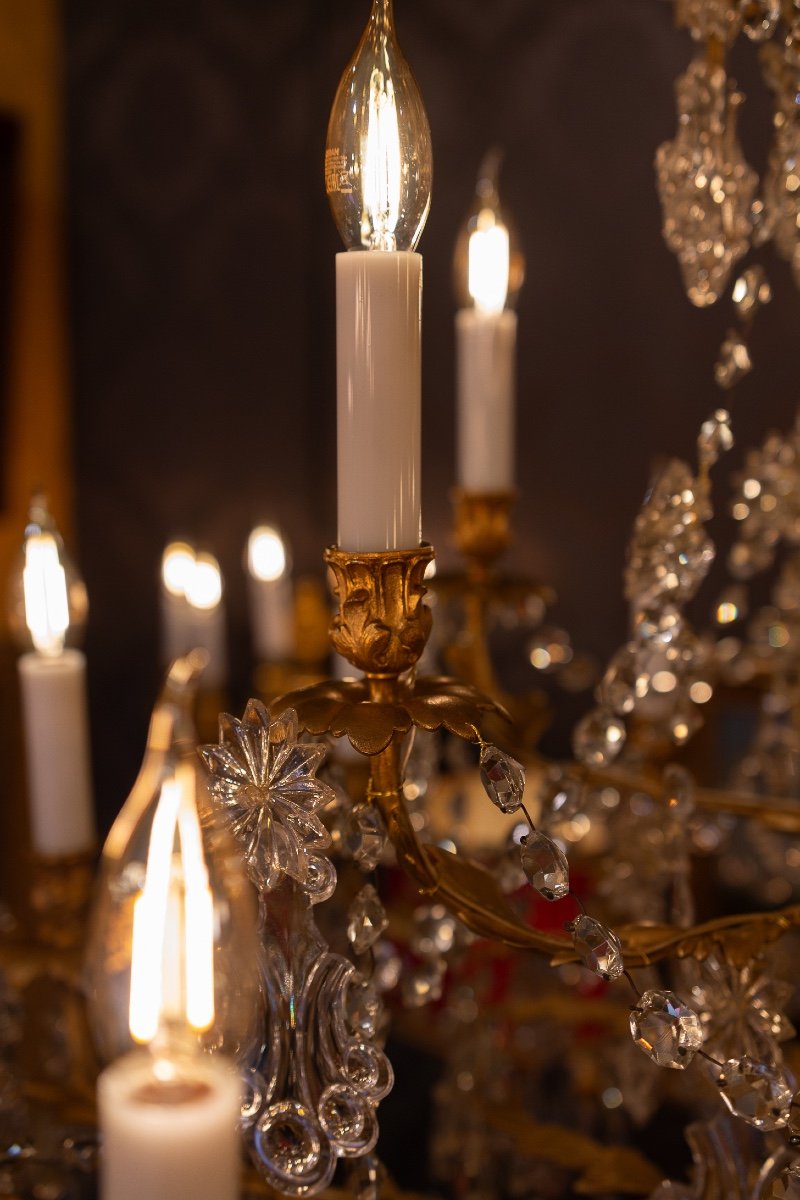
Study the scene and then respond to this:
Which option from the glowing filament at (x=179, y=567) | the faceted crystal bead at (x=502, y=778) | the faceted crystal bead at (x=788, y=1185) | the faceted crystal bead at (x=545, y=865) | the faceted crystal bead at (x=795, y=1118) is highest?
the glowing filament at (x=179, y=567)

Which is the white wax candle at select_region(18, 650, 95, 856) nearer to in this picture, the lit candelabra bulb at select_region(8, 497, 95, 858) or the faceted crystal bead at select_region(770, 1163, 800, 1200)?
the lit candelabra bulb at select_region(8, 497, 95, 858)

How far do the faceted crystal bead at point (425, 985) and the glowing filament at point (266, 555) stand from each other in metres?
0.86

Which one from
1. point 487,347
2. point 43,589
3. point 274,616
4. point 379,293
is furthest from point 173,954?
point 274,616

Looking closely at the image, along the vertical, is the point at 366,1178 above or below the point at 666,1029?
below

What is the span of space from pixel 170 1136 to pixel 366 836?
0.19m

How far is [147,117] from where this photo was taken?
2191mm

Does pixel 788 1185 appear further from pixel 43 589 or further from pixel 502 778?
pixel 43 589

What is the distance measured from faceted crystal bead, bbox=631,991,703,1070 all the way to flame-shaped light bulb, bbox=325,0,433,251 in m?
0.31

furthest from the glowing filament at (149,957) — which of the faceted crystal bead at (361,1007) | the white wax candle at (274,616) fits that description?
the white wax candle at (274,616)

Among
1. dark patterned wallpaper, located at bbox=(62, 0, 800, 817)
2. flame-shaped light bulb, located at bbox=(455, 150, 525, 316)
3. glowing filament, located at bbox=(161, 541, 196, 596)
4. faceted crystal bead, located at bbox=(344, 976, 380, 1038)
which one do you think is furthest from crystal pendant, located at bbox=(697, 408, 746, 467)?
dark patterned wallpaper, located at bbox=(62, 0, 800, 817)

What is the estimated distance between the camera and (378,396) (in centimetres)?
46

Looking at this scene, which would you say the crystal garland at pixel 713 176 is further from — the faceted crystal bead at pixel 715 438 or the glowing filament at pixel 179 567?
the glowing filament at pixel 179 567

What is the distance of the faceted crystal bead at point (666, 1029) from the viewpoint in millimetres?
448

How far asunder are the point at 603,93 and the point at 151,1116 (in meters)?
2.06
